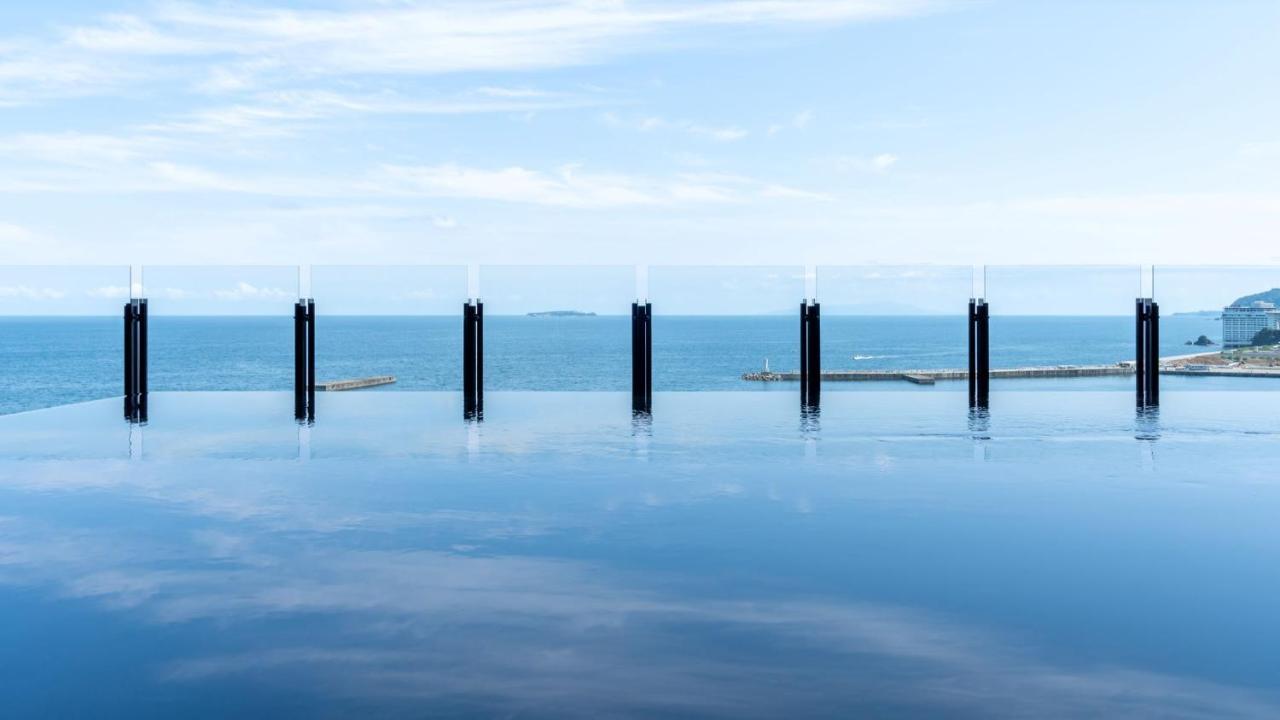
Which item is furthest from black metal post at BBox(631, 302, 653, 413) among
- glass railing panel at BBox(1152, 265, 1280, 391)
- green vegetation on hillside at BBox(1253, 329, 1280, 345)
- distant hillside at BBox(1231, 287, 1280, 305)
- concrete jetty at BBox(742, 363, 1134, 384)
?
concrete jetty at BBox(742, 363, 1134, 384)

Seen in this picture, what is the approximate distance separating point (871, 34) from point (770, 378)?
59.1 ft

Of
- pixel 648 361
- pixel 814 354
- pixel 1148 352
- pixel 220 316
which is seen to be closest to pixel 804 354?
pixel 814 354

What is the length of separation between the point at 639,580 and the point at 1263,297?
1426 centimetres

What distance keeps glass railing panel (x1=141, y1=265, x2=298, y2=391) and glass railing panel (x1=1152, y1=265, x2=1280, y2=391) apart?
9.77 meters

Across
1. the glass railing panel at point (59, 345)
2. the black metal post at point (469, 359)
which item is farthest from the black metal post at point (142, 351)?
the black metal post at point (469, 359)

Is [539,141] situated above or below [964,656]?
above

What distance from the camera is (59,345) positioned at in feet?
229

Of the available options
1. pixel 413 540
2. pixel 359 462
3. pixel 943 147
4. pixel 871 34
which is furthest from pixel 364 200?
pixel 413 540

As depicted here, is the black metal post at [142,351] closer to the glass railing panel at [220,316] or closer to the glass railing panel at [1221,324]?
the glass railing panel at [220,316]

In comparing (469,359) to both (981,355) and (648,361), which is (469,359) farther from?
(981,355)

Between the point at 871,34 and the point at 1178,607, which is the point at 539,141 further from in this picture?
the point at 1178,607

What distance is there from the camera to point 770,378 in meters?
31.3

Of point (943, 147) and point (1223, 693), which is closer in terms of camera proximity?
point (1223, 693)

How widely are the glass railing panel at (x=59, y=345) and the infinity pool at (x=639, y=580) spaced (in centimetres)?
598
